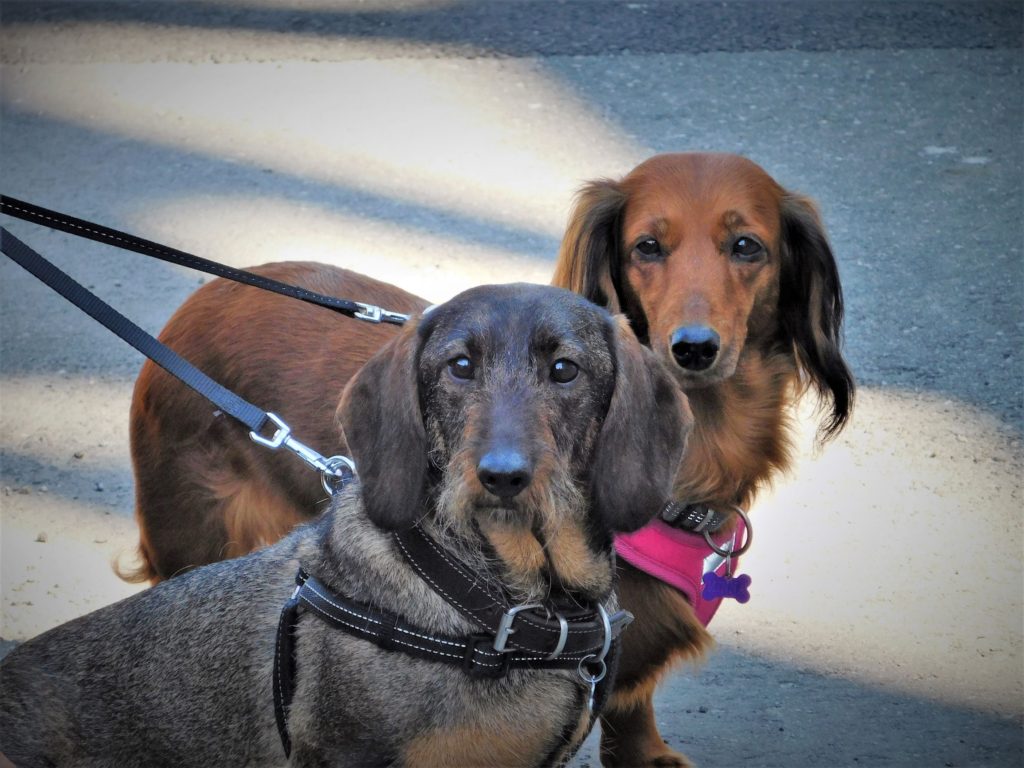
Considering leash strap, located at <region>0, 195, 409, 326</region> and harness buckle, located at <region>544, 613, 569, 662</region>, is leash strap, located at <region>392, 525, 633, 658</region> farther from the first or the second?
leash strap, located at <region>0, 195, 409, 326</region>

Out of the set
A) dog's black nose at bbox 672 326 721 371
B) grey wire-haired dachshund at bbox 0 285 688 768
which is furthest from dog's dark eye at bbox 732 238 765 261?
grey wire-haired dachshund at bbox 0 285 688 768

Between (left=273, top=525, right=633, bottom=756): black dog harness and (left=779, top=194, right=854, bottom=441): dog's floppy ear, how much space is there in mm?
1217

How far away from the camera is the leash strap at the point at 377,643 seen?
2625mm

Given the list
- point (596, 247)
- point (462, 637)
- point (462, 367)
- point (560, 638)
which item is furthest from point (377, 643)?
point (596, 247)

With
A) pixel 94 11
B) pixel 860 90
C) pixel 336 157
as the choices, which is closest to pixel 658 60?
pixel 860 90

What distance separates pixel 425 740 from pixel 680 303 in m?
1.31

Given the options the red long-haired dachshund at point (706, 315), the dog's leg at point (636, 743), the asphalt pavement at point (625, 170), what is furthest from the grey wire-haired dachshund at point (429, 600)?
the asphalt pavement at point (625, 170)

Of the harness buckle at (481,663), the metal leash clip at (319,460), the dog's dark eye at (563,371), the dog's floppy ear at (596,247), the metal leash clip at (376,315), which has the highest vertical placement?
the dog's floppy ear at (596,247)

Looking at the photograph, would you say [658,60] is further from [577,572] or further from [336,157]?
[577,572]

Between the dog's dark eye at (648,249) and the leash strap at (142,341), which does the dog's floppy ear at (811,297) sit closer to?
the dog's dark eye at (648,249)

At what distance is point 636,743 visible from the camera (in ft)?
12.0

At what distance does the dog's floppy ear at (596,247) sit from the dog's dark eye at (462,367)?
37.6 inches

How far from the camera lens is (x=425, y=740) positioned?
2.61 m

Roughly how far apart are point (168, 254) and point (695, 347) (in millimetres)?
1435
